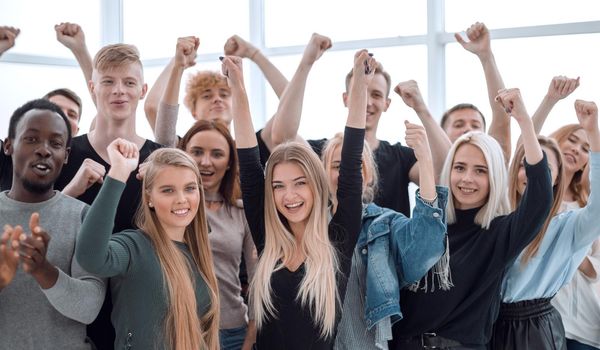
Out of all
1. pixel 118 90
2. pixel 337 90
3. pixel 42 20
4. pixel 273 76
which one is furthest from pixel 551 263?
pixel 42 20

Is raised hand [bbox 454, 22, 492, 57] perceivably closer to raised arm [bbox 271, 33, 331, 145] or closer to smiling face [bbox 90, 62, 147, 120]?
raised arm [bbox 271, 33, 331, 145]

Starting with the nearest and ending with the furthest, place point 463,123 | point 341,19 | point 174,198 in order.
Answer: point 174,198, point 463,123, point 341,19

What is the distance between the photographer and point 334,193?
99.2 inches

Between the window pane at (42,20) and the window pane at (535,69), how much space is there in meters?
2.91

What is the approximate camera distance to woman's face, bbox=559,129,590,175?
10.2 feet

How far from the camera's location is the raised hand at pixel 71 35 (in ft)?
9.97

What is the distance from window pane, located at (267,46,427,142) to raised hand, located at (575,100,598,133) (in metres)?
2.12

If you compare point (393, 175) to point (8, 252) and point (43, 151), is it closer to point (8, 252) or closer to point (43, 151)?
point (43, 151)

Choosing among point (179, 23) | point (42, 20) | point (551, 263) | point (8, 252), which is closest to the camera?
point (8, 252)

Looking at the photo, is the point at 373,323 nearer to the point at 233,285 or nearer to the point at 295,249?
the point at 295,249

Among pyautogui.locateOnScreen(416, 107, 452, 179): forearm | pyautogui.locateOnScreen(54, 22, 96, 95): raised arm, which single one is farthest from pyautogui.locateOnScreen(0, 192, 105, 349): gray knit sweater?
pyautogui.locateOnScreen(416, 107, 452, 179): forearm

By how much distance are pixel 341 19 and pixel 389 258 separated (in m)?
2.87

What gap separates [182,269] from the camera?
82.6 inches

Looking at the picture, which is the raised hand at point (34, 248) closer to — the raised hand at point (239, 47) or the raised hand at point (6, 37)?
the raised hand at point (6, 37)
